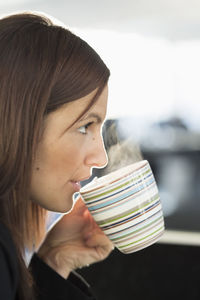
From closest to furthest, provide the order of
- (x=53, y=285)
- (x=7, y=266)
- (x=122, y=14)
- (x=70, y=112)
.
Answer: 1. (x=7, y=266)
2. (x=70, y=112)
3. (x=53, y=285)
4. (x=122, y=14)

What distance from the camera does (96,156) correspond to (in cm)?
91

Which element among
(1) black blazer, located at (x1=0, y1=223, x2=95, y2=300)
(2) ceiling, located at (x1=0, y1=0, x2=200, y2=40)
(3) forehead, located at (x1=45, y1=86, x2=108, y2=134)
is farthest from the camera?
(2) ceiling, located at (x1=0, y1=0, x2=200, y2=40)

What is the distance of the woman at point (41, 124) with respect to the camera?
2.64 feet

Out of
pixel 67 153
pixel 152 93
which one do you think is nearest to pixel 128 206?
pixel 67 153

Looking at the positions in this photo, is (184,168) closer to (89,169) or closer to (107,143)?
(107,143)

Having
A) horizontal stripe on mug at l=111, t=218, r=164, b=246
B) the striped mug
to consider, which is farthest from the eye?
horizontal stripe on mug at l=111, t=218, r=164, b=246

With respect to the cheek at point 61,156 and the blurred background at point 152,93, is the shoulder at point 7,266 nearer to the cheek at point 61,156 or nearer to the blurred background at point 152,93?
the cheek at point 61,156

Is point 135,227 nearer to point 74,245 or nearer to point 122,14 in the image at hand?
point 74,245

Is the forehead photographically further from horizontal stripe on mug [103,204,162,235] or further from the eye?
horizontal stripe on mug [103,204,162,235]

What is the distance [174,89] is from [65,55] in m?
1.18

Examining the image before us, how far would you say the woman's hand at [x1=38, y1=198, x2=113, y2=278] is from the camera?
114 cm

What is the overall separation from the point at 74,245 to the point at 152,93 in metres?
0.94

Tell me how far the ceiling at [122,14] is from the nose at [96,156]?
100cm

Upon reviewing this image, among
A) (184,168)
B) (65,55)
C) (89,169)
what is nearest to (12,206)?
(89,169)
